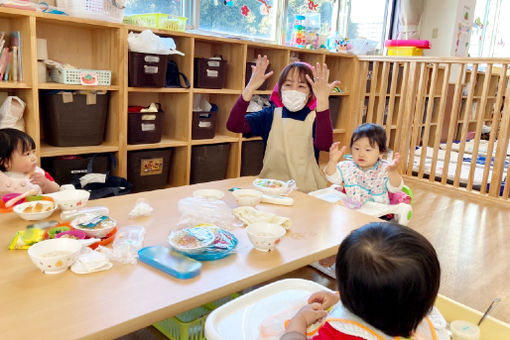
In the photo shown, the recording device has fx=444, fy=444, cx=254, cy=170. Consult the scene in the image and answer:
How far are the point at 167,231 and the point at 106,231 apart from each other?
0.17 m

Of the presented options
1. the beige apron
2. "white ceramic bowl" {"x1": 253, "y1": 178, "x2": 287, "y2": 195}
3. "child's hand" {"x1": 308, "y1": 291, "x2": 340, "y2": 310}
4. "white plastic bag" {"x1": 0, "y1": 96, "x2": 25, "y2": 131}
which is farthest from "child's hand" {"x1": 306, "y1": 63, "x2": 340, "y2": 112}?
"white plastic bag" {"x1": 0, "y1": 96, "x2": 25, "y2": 131}

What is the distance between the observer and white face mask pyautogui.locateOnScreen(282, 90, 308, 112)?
7.13ft

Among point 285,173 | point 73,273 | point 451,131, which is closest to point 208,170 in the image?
point 285,173

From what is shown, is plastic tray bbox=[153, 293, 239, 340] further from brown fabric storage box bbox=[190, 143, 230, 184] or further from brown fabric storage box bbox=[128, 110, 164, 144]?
brown fabric storage box bbox=[190, 143, 230, 184]

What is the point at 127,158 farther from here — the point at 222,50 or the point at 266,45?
the point at 266,45

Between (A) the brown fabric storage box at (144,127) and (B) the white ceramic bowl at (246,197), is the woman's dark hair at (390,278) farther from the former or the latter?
(A) the brown fabric storage box at (144,127)

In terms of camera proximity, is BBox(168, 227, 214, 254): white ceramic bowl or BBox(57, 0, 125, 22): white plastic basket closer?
BBox(168, 227, 214, 254): white ceramic bowl

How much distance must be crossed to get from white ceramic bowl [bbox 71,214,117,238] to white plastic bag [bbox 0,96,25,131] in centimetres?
144

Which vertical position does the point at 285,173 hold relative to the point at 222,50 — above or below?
below

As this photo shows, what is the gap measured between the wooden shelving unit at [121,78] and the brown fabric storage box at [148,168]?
0.06m

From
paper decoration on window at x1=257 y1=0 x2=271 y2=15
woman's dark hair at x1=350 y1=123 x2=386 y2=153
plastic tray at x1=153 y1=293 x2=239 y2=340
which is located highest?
paper decoration on window at x1=257 y1=0 x2=271 y2=15

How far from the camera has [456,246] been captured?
2.64 m

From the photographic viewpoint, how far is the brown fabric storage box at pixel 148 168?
9.82 ft

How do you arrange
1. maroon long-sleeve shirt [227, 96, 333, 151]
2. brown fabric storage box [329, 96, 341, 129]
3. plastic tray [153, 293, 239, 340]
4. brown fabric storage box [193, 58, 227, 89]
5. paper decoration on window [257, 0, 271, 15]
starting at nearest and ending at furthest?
plastic tray [153, 293, 239, 340] → maroon long-sleeve shirt [227, 96, 333, 151] → brown fabric storage box [193, 58, 227, 89] → paper decoration on window [257, 0, 271, 15] → brown fabric storage box [329, 96, 341, 129]
